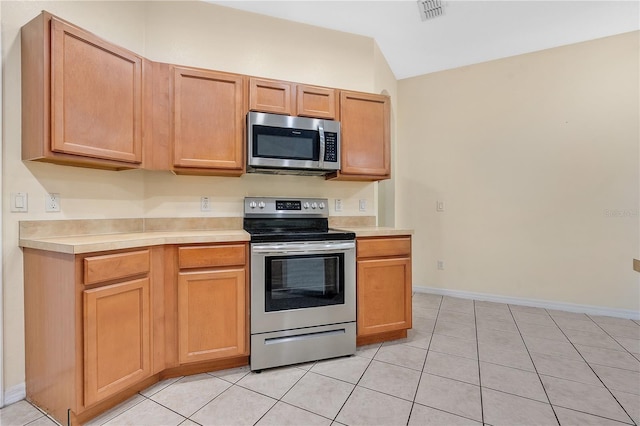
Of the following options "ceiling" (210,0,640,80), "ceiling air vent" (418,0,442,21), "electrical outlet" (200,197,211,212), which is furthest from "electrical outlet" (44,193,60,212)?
"ceiling air vent" (418,0,442,21)

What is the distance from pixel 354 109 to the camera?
2697mm

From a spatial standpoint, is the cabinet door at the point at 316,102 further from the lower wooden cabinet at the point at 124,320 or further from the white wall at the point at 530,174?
the white wall at the point at 530,174

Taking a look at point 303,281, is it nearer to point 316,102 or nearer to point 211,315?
point 211,315

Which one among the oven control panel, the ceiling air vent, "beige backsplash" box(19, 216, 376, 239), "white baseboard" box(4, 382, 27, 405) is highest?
the ceiling air vent

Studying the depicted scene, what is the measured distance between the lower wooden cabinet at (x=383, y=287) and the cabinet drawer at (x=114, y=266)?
4.78 feet

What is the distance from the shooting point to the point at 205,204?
8.34ft

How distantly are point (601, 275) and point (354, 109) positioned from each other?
310 centimetres

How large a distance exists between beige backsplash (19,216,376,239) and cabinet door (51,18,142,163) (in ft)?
1.63

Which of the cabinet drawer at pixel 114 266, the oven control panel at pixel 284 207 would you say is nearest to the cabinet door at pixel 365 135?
the oven control panel at pixel 284 207

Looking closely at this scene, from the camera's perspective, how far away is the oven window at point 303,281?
83.6 inches

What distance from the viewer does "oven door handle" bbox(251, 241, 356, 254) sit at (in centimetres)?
208

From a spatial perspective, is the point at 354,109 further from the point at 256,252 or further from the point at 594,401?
the point at 594,401

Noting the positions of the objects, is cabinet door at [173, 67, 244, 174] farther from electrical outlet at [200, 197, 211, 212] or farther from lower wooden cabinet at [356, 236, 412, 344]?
lower wooden cabinet at [356, 236, 412, 344]

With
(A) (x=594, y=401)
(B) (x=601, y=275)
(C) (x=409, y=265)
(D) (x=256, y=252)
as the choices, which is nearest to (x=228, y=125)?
Answer: (D) (x=256, y=252)
